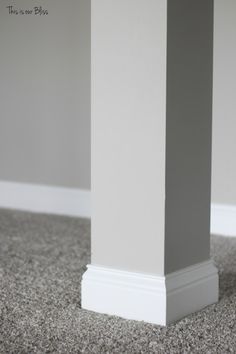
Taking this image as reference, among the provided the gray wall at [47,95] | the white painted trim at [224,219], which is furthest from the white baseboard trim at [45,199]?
the white painted trim at [224,219]

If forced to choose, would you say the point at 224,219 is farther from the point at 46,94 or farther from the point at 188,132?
the point at 188,132

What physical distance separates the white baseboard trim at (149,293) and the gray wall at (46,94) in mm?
2100

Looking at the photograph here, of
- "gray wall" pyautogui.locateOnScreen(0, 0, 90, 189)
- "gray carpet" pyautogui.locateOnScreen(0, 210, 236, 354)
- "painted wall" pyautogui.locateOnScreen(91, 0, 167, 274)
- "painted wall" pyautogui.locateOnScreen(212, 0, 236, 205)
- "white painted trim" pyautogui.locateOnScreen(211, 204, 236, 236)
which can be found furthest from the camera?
"gray wall" pyautogui.locateOnScreen(0, 0, 90, 189)

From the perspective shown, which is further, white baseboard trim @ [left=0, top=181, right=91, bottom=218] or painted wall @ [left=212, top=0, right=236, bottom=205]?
white baseboard trim @ [left=0, top=181, right=91, bottom=218]

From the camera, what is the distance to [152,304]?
2582 mm

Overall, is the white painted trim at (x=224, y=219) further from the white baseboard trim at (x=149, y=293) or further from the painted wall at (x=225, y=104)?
the white baseboard trim at (x=149, y=293)

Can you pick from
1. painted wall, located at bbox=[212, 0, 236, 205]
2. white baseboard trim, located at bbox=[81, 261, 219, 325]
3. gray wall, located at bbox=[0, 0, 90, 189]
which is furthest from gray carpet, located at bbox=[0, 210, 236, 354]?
gray wall, located at bbox=[0, 0, 90, 189]

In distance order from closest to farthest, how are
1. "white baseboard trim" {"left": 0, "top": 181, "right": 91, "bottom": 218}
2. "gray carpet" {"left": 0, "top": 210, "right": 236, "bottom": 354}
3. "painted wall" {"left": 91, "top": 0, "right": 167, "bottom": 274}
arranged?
"gray carpet" {"left": 0, "top": 210, "right": 236, "bottom": 354}, "painted wall" {"left": 91, "top": 0, "right": 167, "bottom": 274}, "white baseboard trim" {"left": 0, "top": 181, "right": 91, "bottom": 218}

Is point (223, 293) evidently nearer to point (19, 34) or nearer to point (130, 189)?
point (130, 189)

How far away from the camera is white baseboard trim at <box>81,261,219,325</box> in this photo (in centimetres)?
257

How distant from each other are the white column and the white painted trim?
4.71 ft

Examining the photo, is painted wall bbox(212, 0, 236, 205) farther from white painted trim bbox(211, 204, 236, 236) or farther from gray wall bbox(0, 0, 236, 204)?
gray wall bbox(0, 0, 236, 204)

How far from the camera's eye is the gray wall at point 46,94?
4719mm

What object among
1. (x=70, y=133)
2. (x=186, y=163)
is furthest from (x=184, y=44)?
(x=70, y=133)
